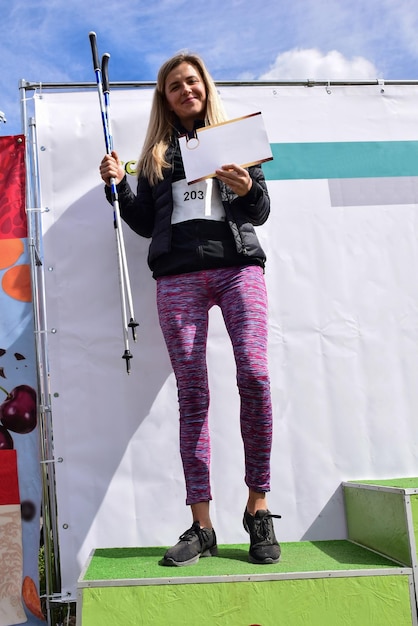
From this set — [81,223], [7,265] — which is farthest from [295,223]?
[7,265]

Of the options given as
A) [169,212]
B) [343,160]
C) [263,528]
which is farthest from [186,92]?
[263,528]

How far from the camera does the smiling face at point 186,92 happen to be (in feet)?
8.02

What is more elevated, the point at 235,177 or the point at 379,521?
the point at 235,177

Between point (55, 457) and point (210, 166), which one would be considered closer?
point (210, 166)

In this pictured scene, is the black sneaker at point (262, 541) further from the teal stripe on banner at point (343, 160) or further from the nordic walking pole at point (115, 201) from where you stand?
the teal stripe on banner at point (343, 160)

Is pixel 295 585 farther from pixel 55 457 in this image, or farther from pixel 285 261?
pixel 285 261

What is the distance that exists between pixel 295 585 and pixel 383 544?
48cm

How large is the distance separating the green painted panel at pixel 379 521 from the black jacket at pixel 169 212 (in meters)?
0.95

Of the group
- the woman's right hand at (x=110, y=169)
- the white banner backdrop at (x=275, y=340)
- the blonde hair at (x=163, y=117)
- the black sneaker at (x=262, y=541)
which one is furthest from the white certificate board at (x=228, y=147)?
the black sneaker at (x=262, y=541)

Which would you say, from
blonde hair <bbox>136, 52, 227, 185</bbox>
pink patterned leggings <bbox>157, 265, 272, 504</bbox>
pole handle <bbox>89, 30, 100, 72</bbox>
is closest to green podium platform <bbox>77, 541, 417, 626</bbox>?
pink patterned leggings <bbox>157, 265, 272, 504</bbox>

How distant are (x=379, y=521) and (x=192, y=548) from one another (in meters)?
0.69

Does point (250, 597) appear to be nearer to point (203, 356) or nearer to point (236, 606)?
point (236, 606)

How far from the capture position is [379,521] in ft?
7.43

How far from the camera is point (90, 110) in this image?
2799 millimetres
